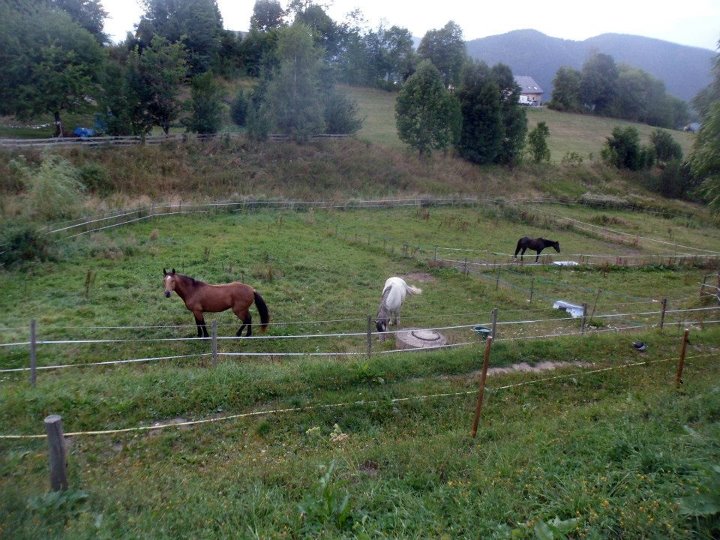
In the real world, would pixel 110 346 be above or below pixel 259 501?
below

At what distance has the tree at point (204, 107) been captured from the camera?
3600 centimetres

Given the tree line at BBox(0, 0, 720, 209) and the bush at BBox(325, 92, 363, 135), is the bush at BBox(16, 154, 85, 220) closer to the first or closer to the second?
the tree line at BBox(0, 0, 720, 209)

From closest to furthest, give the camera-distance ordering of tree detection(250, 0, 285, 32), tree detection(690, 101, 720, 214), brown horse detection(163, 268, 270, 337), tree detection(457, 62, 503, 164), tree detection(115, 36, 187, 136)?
brown horse detection(163, 268, 270, 337) < tree detection(690, 101, 720, 214) < tree detection(115, 36, 187, 136) < tree detection(457, 62, 503, 164) < tree detection(250, 0, 285, 32)

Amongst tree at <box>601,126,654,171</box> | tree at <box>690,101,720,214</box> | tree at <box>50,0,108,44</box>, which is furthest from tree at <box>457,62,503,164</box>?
tree at <box>50,0,108,44</box>

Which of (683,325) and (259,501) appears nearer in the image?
(259,501)

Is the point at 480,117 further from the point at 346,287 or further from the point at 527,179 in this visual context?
the point at 346,287

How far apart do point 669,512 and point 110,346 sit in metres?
10.4

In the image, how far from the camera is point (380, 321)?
1315cm

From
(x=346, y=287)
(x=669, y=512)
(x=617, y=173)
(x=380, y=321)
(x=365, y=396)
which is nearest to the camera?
(x=669, y=512)

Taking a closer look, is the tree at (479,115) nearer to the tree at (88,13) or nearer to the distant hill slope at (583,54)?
the tree at (88,13)

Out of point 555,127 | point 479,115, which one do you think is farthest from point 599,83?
point 479,115

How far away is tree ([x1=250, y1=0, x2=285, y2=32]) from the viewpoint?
220 ft

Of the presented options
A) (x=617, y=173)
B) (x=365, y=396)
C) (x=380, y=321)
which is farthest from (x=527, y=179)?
(x=365, y=396)

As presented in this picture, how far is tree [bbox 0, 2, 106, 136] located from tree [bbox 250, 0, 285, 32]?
39.5m
